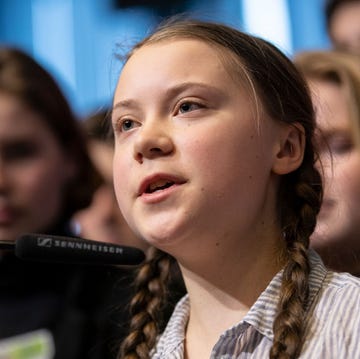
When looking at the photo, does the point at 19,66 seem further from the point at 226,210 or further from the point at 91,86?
the point at 91,86

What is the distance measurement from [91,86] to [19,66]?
3.63 ft

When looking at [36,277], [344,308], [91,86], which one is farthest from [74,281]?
[91,86]

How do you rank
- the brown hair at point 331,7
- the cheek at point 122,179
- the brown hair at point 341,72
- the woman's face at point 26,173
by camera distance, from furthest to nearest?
1. the brown hair at point 331,7
2. the woman's face at point 26,173
3. the brown hair at point 341,72
4. the cheek at point 122,179

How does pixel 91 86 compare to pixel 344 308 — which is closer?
pixel 344 308

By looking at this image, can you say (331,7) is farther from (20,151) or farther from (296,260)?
(296,260)

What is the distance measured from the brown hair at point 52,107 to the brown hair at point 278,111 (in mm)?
495

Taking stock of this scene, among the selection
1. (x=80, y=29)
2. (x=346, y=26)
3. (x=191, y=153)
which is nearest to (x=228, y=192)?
(x=191, y=153)

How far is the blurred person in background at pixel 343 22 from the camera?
5.43 feet

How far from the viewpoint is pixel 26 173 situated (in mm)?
1298

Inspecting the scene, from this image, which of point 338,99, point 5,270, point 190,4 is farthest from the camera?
point 190,4

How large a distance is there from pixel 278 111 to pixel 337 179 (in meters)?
0.27

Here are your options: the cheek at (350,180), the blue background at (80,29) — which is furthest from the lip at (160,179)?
the blue background at (80,29)

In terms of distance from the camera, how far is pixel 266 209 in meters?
0.84

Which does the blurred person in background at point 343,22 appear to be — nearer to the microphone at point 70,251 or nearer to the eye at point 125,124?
the eye at point 125,124
